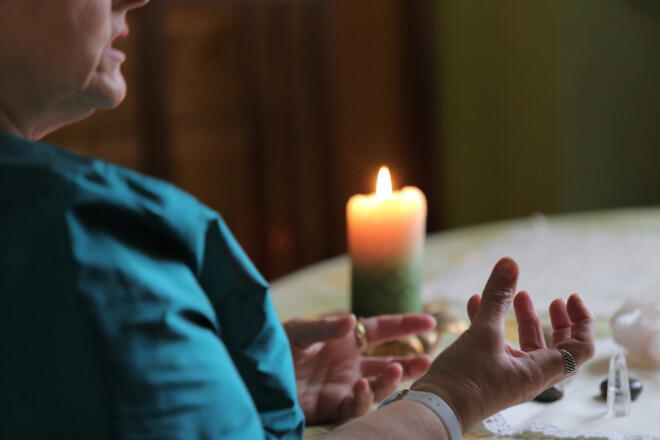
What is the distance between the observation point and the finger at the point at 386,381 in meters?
0.78

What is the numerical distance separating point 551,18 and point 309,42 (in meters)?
0.94

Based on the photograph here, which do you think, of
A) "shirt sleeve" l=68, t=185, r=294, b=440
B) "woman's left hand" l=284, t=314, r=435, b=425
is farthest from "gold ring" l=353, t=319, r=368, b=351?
"shirt sleeve" l=68, t=185, r=294, b=440

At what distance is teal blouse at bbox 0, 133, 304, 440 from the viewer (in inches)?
18.4

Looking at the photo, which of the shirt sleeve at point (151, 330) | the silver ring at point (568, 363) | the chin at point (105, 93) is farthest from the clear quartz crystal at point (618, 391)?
the chin at point (105, 93)

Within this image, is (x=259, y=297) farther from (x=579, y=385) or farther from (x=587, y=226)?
(x=587, y=226)

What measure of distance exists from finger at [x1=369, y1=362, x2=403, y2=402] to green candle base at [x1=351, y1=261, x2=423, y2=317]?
0.15 m

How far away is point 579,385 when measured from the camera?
0.79m

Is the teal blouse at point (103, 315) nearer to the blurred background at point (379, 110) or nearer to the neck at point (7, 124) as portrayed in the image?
the neck at point (7, 124)

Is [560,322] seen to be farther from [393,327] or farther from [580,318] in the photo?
[393,327]

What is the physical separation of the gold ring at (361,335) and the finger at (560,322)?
222 millimetres

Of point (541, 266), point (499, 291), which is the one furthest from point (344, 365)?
point (541, 266)

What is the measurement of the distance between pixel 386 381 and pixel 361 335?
0.07 m

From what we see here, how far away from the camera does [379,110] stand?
338 cm

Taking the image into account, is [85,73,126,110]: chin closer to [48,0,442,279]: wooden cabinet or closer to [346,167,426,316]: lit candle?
[346,167,426,316]: lit candle
